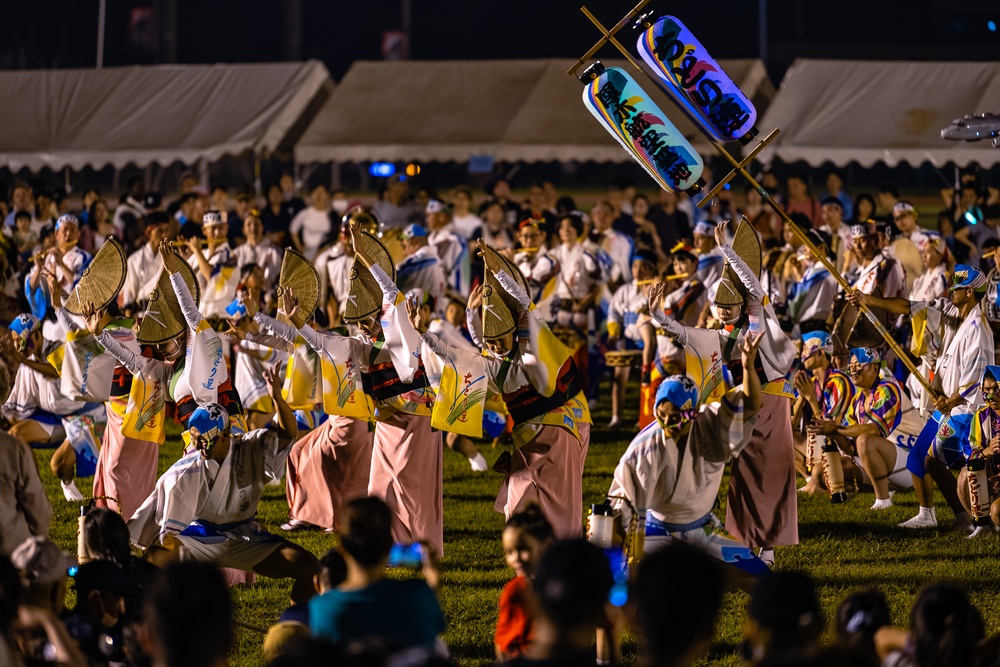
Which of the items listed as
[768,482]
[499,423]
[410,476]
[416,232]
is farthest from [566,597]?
[416,232]

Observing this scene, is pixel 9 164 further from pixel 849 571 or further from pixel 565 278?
pixel 849 571

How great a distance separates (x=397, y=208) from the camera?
15.5 meters

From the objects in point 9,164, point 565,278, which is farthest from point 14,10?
point 565,278

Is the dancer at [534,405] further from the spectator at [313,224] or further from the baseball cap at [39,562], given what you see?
the spectator at [313,224]

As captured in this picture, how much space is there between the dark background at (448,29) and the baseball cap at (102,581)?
1333 inches

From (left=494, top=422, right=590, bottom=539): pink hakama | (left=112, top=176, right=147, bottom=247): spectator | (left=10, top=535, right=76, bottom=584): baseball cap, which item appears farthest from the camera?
(left=112, top=176, right=147, bottom=247): spectator

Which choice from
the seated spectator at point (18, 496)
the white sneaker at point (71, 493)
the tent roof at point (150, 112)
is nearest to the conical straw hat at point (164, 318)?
the seated spectator at point (18, 496)

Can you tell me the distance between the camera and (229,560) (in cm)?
624

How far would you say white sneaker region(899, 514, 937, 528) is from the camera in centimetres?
873

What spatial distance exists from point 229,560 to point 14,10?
3854 centimetres

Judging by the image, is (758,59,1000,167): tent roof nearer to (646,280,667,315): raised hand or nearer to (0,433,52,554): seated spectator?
(646,280,667,315): raised hand

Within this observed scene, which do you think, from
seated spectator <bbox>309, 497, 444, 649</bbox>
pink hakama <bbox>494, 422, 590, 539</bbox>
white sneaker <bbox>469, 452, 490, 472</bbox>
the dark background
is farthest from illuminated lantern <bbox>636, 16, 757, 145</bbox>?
the dark background

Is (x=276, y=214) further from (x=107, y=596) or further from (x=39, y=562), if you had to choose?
(x=39, y=562)

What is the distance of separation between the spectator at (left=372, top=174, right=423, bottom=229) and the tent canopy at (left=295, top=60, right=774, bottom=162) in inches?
33.1
